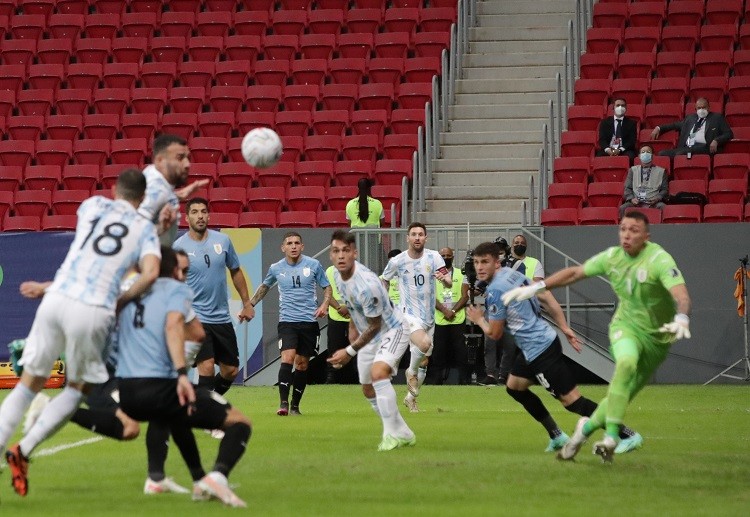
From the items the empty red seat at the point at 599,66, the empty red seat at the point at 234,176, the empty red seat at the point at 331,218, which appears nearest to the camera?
the empty red seat at the point at 331,218

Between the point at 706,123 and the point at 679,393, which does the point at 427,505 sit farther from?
the point at 706,123

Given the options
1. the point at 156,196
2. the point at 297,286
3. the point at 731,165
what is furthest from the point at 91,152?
the point at 156,196

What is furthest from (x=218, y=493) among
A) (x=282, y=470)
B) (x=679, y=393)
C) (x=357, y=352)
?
(x=679, y=393)

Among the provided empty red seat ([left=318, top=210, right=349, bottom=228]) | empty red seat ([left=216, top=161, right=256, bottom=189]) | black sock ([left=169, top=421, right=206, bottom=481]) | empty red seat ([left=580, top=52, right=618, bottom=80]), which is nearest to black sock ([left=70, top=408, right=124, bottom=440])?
black sock ([left=169, top=421, right=206, bottom=481])

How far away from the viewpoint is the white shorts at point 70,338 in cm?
757

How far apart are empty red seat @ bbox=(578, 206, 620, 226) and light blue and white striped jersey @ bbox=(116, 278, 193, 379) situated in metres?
13.6

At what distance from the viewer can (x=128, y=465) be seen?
954cm

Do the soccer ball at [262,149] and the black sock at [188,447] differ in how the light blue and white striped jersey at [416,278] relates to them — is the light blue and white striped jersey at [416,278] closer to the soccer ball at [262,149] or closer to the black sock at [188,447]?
the soccer ball at [262,149]

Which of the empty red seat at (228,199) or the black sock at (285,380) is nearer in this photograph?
the black sock at (285,380)

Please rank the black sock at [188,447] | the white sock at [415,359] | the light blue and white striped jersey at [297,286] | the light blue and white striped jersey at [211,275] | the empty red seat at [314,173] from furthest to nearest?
1. the empty red seat at [314,173]
2. the light blue and white striped jersey at [297,286]
3. the white sock at [415,359]
4. the light blue and white striped jersey at [211,275]
5. the black sock at [188,447]

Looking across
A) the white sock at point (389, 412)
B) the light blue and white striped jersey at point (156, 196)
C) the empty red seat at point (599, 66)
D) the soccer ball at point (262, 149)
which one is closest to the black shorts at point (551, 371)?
the white sock at point (389, 412)

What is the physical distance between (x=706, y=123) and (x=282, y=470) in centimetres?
1358

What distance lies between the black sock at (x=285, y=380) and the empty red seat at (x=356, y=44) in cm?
1109

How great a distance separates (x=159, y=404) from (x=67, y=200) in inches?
611
